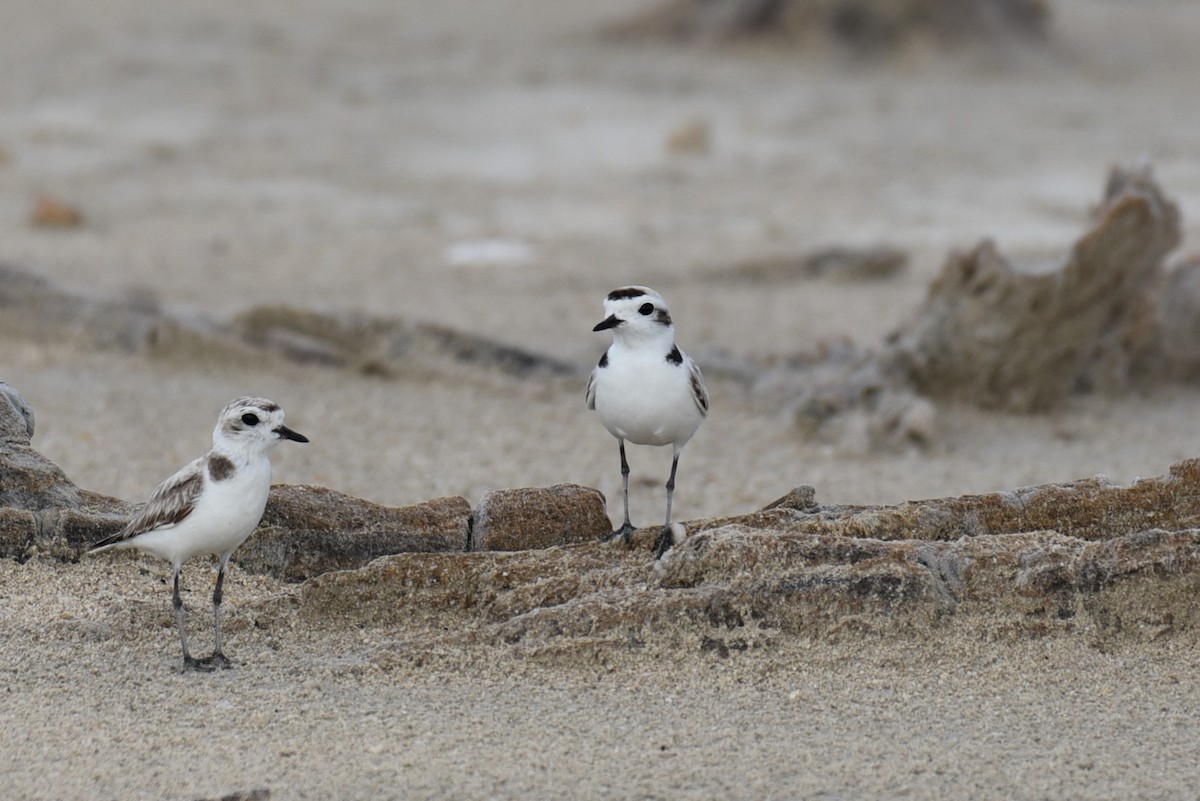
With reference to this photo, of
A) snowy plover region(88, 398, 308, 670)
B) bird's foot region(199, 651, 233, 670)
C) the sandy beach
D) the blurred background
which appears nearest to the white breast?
the sandy beach

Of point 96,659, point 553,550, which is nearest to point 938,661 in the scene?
point 553,550

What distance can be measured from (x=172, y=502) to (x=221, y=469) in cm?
18

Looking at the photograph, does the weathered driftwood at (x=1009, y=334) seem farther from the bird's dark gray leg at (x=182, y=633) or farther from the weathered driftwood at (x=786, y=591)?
the bird's dark gray leg at (x=182, y=633)

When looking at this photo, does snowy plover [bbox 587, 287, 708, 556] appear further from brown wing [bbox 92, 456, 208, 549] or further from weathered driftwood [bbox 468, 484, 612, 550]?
brown wing [bbox 92, 456, 208, 549]

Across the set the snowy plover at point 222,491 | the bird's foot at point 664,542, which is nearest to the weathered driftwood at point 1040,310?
the bird's foot at point 664,542

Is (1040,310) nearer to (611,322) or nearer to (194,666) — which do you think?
(611,322)

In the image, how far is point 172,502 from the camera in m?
4.30

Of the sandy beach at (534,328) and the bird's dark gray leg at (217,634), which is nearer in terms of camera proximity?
the sandy beach at (534,328)

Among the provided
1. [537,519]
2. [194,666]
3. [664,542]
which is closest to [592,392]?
Answer: [537,519]

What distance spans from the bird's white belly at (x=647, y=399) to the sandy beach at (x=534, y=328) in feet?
2.55

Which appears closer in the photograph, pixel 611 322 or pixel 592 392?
pixel 611 322

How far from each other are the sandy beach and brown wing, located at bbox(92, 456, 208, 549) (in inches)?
16.4

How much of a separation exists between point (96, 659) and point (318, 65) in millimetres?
14703

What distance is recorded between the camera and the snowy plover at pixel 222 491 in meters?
4.24
